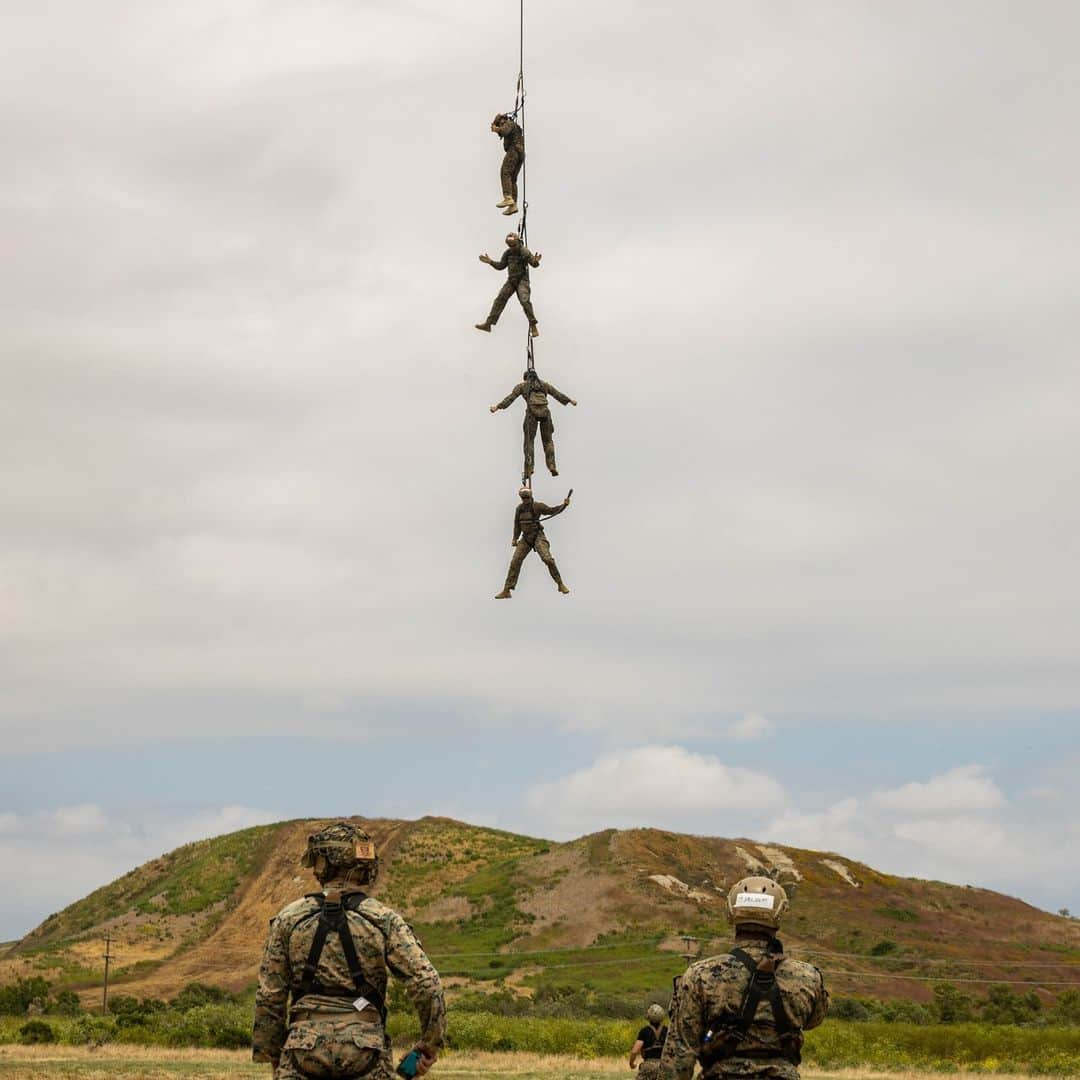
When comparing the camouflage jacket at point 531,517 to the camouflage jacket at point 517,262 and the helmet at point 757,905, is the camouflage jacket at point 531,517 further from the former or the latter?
the helmet at point 757,905

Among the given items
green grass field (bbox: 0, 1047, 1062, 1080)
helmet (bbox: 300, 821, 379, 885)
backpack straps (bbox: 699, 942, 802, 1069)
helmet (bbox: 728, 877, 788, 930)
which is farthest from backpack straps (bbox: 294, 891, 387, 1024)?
green grass field (bbox: 0, 1047, 1062, 1080)

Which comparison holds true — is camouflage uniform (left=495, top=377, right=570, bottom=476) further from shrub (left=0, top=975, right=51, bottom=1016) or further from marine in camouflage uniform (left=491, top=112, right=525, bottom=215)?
shrub (left=0, top=975, right=51, bottom=1016)

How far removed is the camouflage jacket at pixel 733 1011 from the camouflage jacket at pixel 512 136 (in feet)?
47.8

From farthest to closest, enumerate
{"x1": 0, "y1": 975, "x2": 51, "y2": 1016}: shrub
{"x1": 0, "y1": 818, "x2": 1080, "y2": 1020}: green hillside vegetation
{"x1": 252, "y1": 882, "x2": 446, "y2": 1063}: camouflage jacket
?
{"x1": 0, "y1": 818, "x2": 1080, "y2": 1020}: green hillside vegetation < {"x1": 0, "y1": 975, "x2": 51, "y2": 1016}: shrub < {"x1": 252, "y1": 882, "x2": 446, "y2": 1063}: camouflage jacket

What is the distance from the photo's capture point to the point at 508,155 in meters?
21.2

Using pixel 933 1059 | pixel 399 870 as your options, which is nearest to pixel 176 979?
pixel 399 870

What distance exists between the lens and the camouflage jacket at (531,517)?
22.3 m

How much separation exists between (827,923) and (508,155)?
190 feet

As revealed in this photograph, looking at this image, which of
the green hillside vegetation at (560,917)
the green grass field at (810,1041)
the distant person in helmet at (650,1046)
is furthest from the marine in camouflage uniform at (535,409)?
the green hillside vegetation at (560,917)

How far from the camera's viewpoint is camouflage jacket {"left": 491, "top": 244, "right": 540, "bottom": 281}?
21.7 metres

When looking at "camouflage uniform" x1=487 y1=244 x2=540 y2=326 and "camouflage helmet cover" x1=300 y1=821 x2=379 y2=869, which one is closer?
"camouflage helmet cover" x1=300 y1=821 x2=379 y2=869

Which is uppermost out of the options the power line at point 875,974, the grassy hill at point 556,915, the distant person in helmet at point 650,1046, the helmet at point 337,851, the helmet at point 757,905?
the grassy hill at point 556,915

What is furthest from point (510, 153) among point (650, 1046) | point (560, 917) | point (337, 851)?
point (560, 917)

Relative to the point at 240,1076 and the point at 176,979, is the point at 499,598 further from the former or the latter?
the point at 176,979
